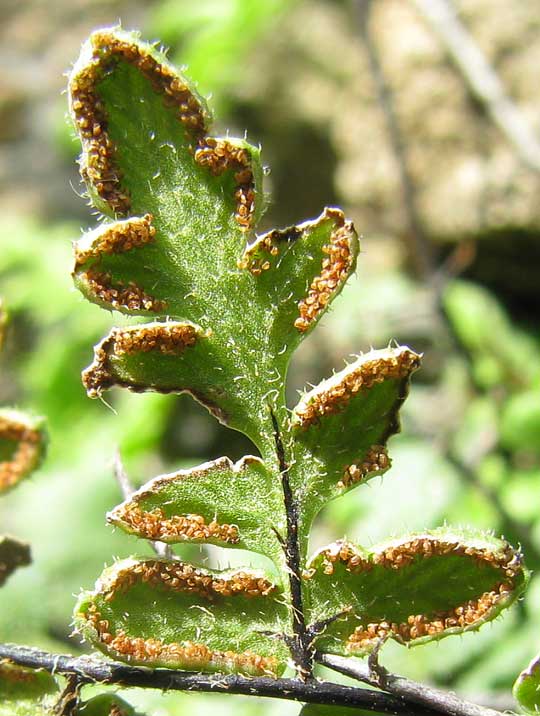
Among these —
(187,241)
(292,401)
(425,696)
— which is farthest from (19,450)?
(292,401)

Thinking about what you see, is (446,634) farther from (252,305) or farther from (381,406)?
(252,305)

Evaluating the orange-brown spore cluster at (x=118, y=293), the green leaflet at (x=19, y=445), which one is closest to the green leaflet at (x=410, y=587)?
the orange-brown spore cluster at (x=118, y=293)

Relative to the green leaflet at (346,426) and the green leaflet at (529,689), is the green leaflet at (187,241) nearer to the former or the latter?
the green leaflet at (346,426)

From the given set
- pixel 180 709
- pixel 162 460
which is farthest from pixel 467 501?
pixel 162 460

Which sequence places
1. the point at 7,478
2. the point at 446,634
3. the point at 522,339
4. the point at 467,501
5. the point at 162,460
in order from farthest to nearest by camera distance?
1. the point at 162,460
2. the point at 522,339
3. the point at 467,501
4. the point at 7,478
5. the point at 446,634

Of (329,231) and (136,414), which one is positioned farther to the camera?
(136,414)

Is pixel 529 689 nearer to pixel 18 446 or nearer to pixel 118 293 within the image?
pixel 118 293

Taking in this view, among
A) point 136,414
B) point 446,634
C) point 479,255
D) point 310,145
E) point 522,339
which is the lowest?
point 446,634
